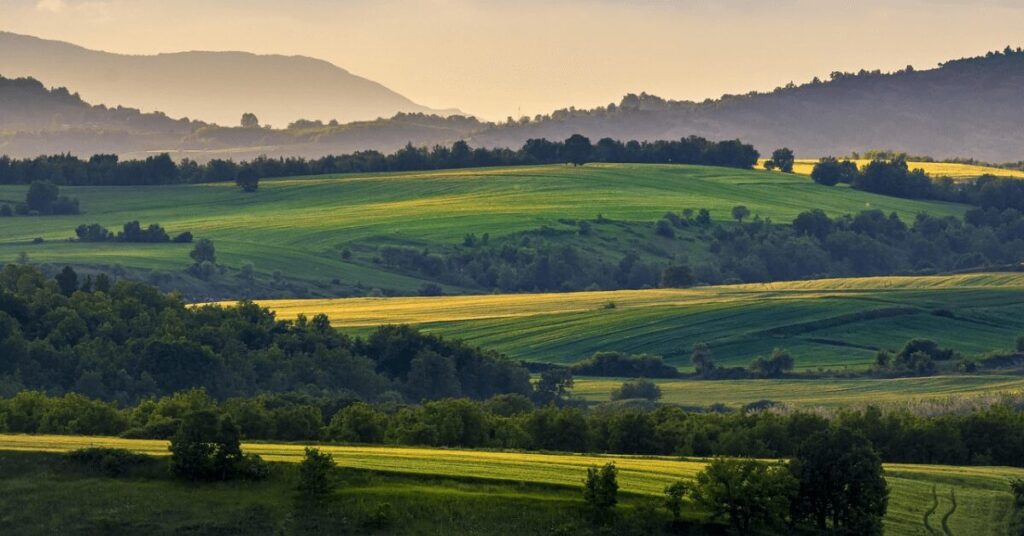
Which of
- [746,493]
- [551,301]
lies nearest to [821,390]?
[551,301]

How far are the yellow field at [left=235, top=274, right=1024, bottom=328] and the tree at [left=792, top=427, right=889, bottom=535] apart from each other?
98.5 metres

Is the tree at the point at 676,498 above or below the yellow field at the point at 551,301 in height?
above

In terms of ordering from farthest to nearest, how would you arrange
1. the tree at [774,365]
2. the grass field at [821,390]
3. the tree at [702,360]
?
the tree at [702,360] → the tree at [774,365] → the grass field at [821,390]

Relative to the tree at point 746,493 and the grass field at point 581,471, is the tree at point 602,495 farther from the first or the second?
the tree at point 746,493

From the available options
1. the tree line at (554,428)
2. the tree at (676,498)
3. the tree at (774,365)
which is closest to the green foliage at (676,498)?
the tree at (676,498)

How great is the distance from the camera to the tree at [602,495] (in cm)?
5988

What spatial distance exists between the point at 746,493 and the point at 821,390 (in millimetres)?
76024

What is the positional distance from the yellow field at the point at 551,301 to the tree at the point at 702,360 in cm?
2198

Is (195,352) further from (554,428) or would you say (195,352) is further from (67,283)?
(554,428)

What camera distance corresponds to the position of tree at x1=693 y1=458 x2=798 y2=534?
61031mm

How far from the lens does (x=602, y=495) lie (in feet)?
197

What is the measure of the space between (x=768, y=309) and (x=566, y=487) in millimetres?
111883

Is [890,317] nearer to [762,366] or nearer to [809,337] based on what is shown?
[809,337]

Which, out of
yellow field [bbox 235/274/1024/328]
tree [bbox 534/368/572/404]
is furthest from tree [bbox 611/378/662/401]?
yellow field [bbox 235/274/1024/328]
